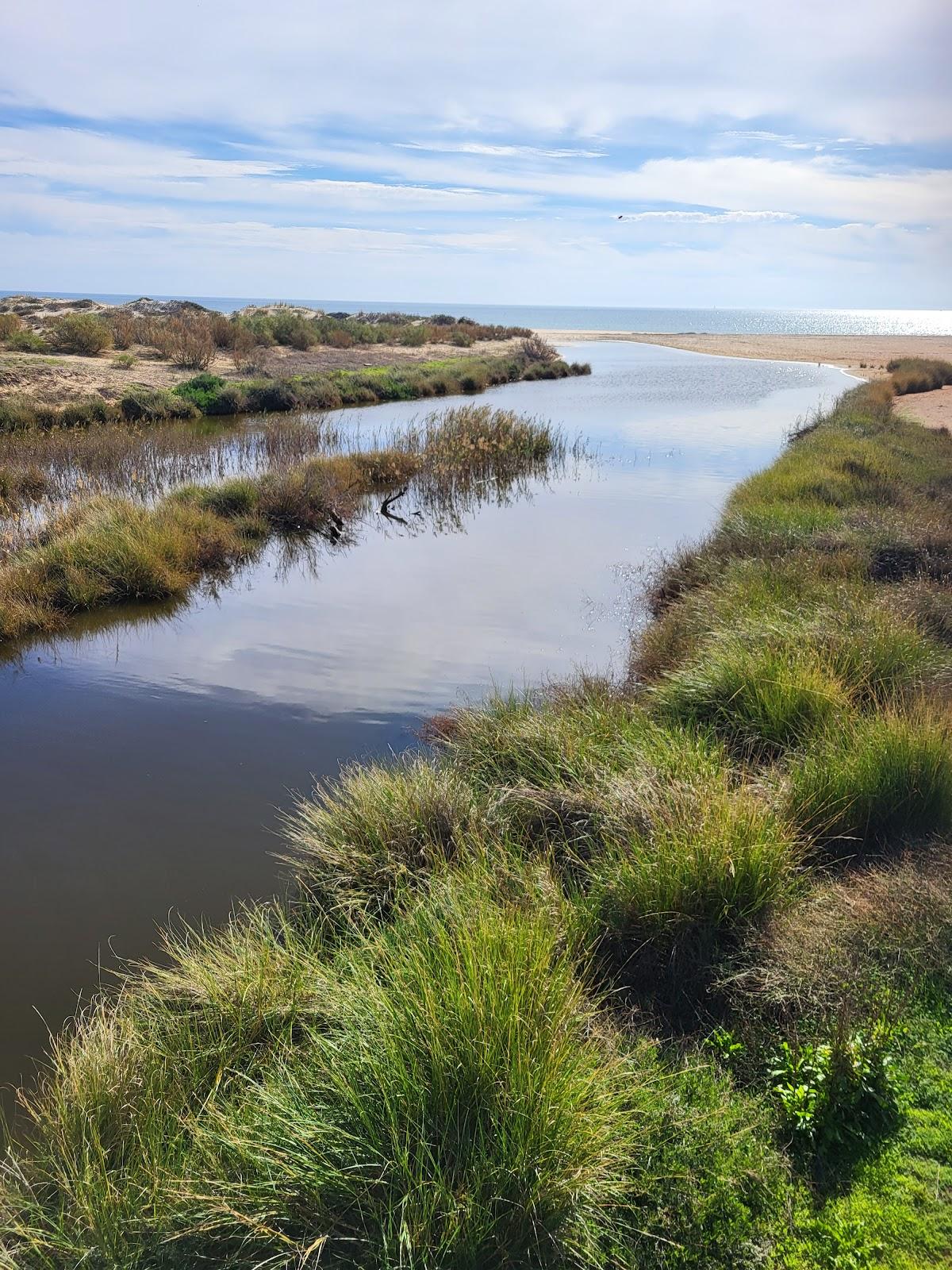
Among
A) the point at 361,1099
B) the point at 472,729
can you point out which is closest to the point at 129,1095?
the point at 361,1099

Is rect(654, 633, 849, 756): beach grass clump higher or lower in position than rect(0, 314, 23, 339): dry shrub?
lower

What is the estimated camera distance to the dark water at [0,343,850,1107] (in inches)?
205

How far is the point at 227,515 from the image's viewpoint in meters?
14.1

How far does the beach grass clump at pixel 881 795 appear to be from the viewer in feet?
15.5

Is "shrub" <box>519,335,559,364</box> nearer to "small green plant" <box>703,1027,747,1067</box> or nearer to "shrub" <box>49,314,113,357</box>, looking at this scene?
"shrub" <box>49,314,113,357</box>

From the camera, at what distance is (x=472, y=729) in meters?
6.17

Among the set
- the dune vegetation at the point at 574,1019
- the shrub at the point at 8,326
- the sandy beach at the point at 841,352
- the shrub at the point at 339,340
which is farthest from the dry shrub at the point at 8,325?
the dune vegetation at the point at 574,1019

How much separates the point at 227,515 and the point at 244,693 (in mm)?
6528

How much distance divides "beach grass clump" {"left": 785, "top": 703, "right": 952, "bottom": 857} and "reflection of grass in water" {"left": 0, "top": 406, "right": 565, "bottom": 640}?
8437mm

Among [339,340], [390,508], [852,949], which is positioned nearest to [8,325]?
[339,340]

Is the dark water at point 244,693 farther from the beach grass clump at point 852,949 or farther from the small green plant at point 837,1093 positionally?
the small green plant at point 837,1093

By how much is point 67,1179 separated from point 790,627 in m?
5.72

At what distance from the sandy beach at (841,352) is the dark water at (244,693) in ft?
54.9

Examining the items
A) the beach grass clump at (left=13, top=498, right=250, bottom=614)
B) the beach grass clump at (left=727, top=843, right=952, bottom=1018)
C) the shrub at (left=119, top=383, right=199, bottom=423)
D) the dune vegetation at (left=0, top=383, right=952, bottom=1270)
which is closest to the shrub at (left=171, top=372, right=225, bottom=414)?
the shrub at (left=119, top=383, right=199, bottom=423)
